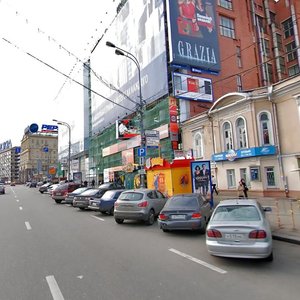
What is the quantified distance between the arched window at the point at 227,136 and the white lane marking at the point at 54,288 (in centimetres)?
2209

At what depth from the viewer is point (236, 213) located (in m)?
7.64

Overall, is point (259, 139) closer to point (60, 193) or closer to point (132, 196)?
point (132, 196)

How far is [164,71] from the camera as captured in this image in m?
34.9

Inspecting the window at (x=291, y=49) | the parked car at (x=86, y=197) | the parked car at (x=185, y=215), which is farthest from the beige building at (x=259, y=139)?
the window at (x=291, y=49)

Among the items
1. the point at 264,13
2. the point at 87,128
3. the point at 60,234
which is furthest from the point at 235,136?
the point at 87,128

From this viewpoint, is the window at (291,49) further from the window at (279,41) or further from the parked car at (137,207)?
the parked car at (137,207)

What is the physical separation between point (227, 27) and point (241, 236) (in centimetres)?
4109

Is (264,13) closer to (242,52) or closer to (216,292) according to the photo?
(242,52)

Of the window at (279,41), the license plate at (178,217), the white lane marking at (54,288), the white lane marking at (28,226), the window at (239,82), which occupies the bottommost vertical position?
the white lane marking at (54,288)

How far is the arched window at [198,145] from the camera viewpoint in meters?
29.8

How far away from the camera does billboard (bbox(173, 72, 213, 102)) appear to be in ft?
111

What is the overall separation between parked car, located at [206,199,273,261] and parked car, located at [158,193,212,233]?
9.86 feet

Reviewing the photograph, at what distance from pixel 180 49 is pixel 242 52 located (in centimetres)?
1154

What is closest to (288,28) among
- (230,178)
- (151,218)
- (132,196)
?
(230,178)
